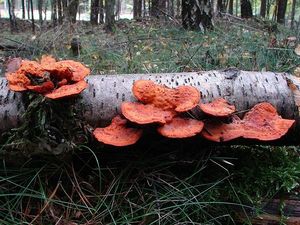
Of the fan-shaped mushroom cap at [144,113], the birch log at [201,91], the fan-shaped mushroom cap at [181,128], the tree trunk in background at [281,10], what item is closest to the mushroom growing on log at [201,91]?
the birch log at [201,91]

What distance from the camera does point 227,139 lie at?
235 centimetres

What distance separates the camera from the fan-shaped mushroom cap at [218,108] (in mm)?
2346

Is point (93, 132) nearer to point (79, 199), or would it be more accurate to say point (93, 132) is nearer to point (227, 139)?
point (79, 199)

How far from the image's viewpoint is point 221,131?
240 centimetres

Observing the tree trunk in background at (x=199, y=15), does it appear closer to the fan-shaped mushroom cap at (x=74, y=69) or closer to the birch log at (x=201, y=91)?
the birch log at (x=201, y=91)

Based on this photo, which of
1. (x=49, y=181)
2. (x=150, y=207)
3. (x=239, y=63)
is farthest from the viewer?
(x=239, y=63)

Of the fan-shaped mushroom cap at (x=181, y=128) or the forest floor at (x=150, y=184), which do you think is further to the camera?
the forest floor at (x=150, y=184)

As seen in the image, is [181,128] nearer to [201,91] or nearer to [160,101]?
[160,101]

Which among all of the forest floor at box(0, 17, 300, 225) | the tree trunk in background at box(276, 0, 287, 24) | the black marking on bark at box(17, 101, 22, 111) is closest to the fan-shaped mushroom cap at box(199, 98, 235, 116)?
the forest floor at box(0, 17, 300, 225)

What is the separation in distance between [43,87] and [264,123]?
56.1 inches

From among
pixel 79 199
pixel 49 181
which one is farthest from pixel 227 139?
pixel 49 181

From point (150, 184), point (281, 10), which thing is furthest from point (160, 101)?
point (281, 10)

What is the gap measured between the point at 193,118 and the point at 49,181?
1.08 m

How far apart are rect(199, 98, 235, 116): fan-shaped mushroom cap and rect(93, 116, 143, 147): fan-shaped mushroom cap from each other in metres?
0.44
